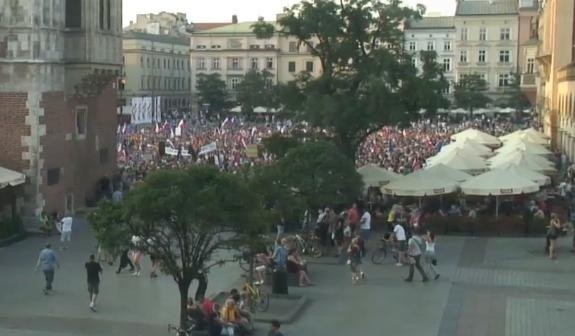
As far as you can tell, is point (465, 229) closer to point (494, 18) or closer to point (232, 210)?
point (232, 210)

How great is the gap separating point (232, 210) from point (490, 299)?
7566 millimetres

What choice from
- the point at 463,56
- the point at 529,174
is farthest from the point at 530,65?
the point at 529,174

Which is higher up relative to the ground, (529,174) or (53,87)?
(53,87)

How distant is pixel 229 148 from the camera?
2280 inches

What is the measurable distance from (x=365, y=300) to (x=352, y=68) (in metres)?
15.2

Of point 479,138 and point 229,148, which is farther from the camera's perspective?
point 229,148

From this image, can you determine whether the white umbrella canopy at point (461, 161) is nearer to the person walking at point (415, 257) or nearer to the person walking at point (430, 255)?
the person walking at point (430, 255)

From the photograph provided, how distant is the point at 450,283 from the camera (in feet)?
75.7

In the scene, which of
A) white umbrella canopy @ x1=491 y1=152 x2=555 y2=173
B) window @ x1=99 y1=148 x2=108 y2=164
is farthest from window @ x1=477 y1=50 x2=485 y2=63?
window @ x1=99 y1=148 x2=108 y2=164

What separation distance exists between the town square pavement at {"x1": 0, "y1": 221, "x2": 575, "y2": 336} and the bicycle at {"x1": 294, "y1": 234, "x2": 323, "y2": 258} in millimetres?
619

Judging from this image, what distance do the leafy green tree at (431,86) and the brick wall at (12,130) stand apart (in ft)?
44.6

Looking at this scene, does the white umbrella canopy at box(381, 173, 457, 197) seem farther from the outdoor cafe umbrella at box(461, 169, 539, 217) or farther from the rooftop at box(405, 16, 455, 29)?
the rooftop at box(405, 16, 455, 29)

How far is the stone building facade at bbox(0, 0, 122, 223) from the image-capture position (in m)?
30.7

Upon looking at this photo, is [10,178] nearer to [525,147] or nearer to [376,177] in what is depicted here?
[376,177]
